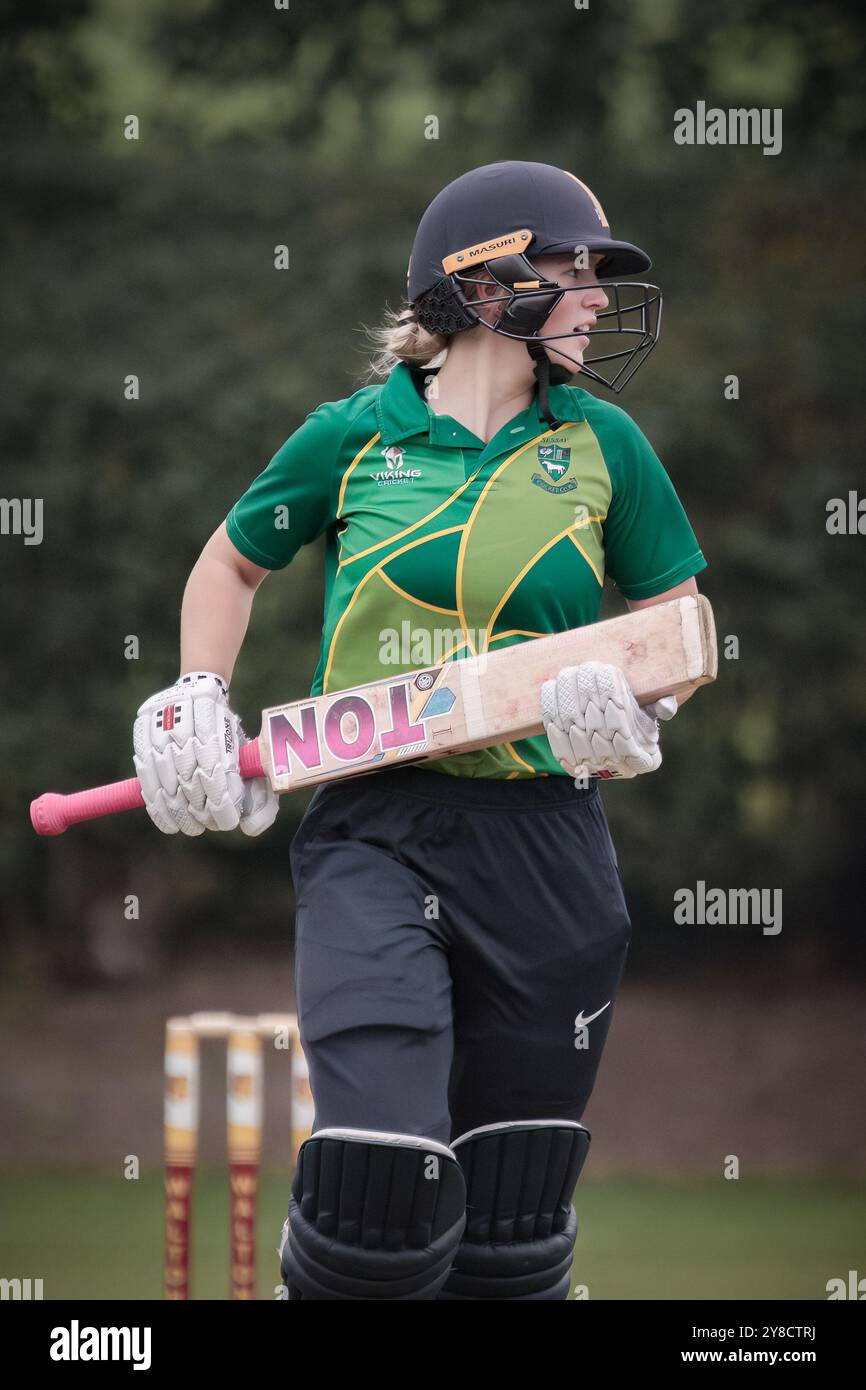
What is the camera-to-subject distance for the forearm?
235cm

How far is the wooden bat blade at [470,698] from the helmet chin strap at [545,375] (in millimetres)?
293

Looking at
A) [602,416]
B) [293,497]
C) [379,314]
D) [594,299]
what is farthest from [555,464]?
[379,314]

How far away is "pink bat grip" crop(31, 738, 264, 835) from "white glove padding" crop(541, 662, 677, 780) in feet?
1.23

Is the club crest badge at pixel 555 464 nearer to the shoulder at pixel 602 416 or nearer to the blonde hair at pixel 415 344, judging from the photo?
the shoulder at pixel 602 416

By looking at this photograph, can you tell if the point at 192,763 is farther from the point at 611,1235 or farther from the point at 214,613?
the point at 611,1235

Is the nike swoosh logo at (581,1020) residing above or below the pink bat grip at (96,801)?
below

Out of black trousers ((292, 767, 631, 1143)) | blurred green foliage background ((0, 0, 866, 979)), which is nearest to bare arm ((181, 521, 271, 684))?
black trousers ((292, 767, 631, 1143))

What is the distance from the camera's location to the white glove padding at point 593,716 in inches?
80.0

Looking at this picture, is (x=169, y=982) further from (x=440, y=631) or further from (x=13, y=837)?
(x=440, y=631)

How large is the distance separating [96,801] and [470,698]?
0.50 m

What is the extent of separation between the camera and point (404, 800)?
2.19 metres

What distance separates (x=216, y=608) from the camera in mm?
2361

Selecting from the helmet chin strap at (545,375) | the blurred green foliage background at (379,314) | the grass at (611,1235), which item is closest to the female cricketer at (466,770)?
the helmet chin strap at (545,375)

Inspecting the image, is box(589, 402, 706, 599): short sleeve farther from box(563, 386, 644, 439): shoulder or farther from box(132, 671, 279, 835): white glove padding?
box(132, 671, 279, 835): white glove padding
